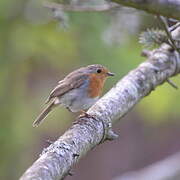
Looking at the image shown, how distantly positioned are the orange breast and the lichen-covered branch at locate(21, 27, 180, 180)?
0.39 metres

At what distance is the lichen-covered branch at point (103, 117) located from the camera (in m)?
2.53

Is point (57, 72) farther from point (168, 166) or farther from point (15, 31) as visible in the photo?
point (168, 166)

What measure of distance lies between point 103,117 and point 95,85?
108 cm

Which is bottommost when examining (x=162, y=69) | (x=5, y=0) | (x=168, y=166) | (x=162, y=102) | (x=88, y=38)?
(x=168, y=166)

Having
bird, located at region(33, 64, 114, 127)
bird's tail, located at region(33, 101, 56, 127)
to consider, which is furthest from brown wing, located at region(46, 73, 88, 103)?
bird's tail, located at region(33, 101, 56, 127)

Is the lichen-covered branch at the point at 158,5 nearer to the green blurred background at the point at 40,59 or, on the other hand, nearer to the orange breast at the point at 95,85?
the orange breast at the point at 95,85

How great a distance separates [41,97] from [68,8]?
185cm

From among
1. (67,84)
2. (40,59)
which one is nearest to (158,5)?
(67,84)

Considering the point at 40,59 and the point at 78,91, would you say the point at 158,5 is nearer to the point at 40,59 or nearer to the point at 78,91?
the point at 78,91

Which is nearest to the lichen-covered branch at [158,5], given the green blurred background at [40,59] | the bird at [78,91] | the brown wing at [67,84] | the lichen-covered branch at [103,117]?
the lichen-covered branch at [103,117]

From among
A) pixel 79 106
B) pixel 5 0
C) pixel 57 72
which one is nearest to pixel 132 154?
pixel 57 72

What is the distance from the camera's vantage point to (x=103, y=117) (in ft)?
12.0

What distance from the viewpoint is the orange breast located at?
15.1 feet

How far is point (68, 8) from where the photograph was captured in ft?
14.4
